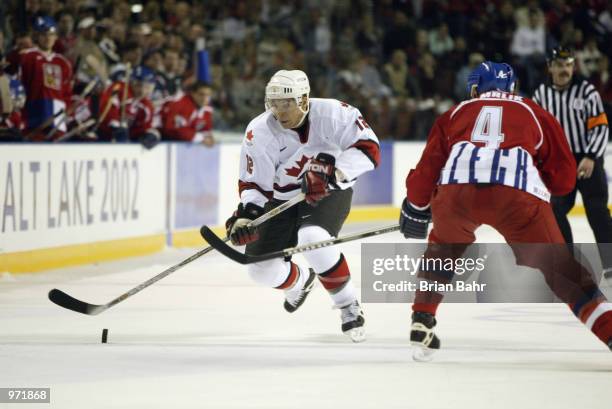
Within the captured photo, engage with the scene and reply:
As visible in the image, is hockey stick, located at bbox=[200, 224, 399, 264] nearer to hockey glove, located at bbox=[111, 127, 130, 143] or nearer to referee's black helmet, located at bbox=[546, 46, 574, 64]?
referee's black helmet, located at bbox=[546, 46, 574, 64]

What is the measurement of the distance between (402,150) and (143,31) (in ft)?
12.0

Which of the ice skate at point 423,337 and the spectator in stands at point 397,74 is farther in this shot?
Answer: the spectator in stands at point 397,74

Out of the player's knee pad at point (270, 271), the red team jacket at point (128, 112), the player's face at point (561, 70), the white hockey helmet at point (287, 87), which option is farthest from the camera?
the red team jacket at point (128, 112)

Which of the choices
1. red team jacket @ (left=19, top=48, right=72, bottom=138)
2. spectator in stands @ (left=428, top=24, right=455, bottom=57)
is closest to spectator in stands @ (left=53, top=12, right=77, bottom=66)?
red team jacket @ (left=19, top=48, right=72, bottom=138)

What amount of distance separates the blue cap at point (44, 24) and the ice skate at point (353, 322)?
4487 mm

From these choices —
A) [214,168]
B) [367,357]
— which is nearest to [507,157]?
[367,357]

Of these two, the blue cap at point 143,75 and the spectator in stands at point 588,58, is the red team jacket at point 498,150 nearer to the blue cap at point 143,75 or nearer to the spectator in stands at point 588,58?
the blue cap at point 143,75

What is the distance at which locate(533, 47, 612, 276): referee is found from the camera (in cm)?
756

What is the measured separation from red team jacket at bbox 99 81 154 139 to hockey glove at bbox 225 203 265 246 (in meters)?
4.15

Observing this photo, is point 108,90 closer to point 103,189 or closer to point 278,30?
point 103,189

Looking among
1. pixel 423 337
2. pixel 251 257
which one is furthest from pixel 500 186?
pixel 251 257

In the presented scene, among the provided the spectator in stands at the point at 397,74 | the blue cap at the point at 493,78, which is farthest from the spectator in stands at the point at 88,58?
the blue cap at the point at 493,78

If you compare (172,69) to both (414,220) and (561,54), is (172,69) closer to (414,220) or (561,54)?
(561,54)

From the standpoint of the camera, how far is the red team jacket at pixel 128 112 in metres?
9.68
